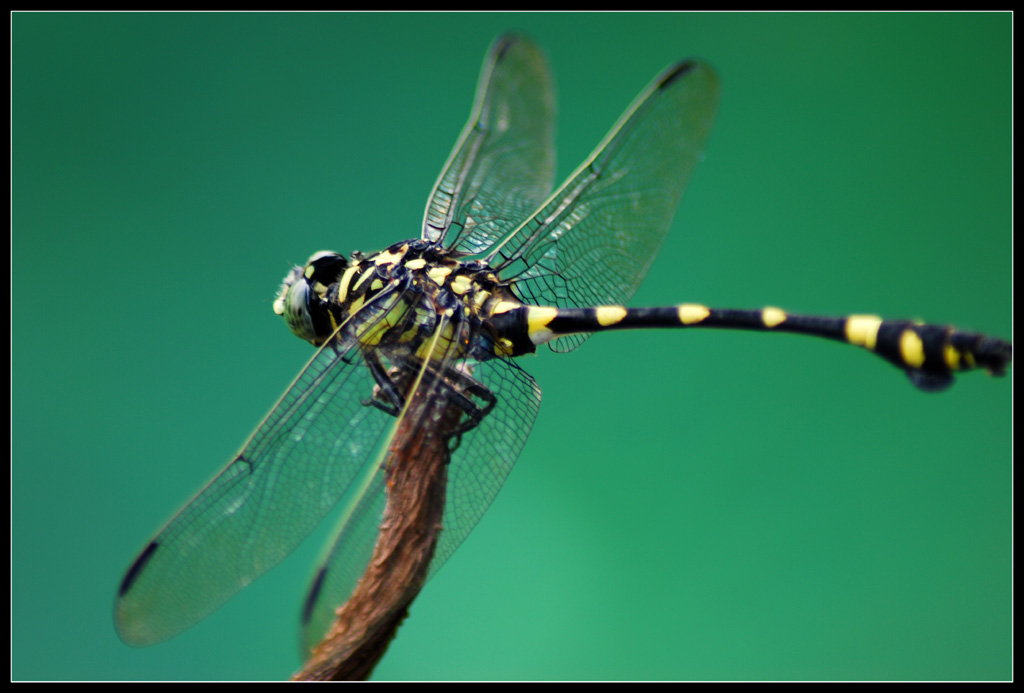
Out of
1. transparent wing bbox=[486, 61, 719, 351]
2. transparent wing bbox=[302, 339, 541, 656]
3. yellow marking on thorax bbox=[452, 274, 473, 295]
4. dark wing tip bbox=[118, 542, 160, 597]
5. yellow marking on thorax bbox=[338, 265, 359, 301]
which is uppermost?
transparent wing bbox=[486, 61, 719, 351]

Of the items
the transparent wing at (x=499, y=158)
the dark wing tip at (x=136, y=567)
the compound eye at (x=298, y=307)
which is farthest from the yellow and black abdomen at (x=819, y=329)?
the dark wing tip at (x=136, y=567)

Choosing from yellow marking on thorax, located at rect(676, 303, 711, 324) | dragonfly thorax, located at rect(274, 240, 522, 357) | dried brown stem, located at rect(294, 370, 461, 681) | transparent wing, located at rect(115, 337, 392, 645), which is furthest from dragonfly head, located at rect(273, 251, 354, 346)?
yellow marking on thorax, located at rect(676, 303, 711, 324)

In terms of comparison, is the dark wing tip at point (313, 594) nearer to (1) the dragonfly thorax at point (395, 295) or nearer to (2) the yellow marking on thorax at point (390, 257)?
(1) the dragonfly thorax at point (395, 295)

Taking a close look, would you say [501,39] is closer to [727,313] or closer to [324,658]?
[727,313]

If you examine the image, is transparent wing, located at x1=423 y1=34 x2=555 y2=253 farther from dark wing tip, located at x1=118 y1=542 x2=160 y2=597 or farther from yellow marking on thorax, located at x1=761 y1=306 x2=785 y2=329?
dark wing tip, located at x1=118 y1=542 x2=160 y2=597

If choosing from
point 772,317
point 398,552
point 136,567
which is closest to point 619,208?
point 772,317

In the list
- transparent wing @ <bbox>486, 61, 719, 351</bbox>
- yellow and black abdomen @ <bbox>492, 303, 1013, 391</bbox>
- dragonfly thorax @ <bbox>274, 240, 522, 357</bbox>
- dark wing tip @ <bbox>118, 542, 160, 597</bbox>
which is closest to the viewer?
yellow and black abdomen @ <bbox>492, 303, 1013, 391</bbox>

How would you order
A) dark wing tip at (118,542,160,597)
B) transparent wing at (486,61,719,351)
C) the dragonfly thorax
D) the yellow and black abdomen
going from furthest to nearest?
transparent wing at (486,61,719,351) → the dragonfly thorax → dark wing tip at (118,542,160,597) → the yellow and black abdomen
